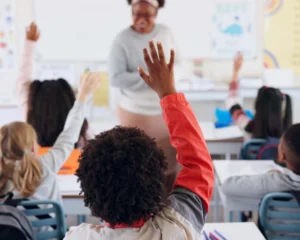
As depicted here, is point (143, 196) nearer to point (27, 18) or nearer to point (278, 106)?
point (278, 106)

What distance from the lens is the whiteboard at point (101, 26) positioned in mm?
5281

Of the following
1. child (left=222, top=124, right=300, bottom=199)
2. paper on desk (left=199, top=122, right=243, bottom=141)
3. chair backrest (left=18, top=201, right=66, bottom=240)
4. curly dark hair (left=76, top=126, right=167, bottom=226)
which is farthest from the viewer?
paper on desk (left=199, top=122, right=243, bottom=141)

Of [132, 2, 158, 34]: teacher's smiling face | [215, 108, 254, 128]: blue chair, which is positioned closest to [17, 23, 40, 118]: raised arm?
[132, 2, 158, 34]: teacher's smiling face

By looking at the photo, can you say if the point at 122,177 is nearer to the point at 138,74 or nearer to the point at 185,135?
the point at 185,135

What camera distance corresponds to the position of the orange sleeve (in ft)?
3.67

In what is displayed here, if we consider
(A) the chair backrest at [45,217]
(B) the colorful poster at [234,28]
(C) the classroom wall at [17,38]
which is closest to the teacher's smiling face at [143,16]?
(A) the chair backrest at [45,217]

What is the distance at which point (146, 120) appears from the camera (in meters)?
2.57

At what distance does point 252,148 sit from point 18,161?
1635mm

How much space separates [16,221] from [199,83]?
13.1 ft

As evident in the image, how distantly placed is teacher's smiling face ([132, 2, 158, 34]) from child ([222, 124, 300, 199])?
1.03 m

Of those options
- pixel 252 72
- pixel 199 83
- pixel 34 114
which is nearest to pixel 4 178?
pixel 34 114

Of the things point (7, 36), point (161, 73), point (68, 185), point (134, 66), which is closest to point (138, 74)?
point (134, 66)

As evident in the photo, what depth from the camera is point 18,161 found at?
1837 millimetres

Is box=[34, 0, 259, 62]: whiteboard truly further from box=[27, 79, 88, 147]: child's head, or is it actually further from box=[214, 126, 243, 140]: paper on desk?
box=[27, 79, 88, 147]: child's head
